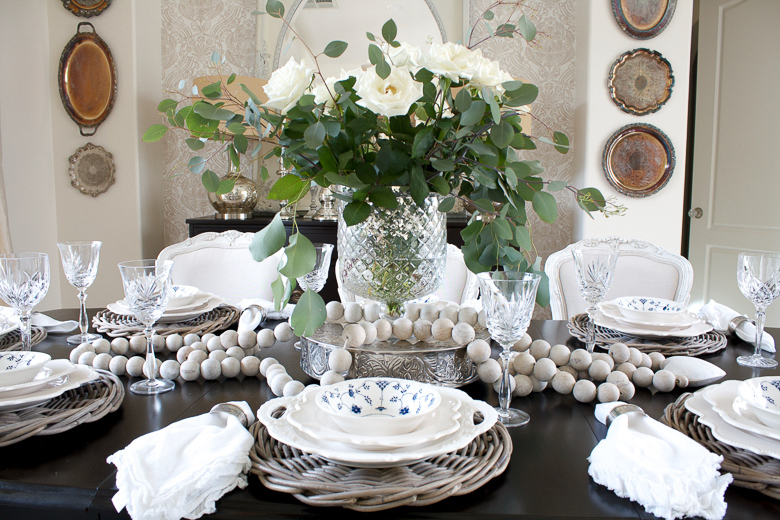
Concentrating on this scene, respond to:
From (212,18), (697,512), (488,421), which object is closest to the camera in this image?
(697,512)

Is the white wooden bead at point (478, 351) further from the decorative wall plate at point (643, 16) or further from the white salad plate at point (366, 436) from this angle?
the decorative wall plate at point (643, 16)

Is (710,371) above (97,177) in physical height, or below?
below

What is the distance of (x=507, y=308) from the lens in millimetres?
771

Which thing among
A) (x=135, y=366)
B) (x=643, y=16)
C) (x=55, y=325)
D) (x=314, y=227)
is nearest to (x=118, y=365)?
(x=135, y=366)

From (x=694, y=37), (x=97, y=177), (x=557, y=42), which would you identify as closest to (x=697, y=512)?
(x=557, y=42)

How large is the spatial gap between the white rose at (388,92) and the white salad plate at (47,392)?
0.59 metres

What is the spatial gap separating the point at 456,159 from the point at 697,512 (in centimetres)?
55

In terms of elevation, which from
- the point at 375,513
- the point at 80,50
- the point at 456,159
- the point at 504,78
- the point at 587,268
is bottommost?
the point at 375,513

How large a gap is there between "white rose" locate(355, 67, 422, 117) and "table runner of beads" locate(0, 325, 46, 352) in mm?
972

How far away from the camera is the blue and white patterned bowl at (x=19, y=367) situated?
2.55 feet

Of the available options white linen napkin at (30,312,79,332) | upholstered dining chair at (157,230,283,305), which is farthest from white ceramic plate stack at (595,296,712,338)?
white linen napkin at (30,312,79,332)

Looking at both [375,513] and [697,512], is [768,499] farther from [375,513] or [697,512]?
[375,513]

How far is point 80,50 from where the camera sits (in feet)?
9.88

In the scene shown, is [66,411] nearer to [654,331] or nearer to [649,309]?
[654,331]
